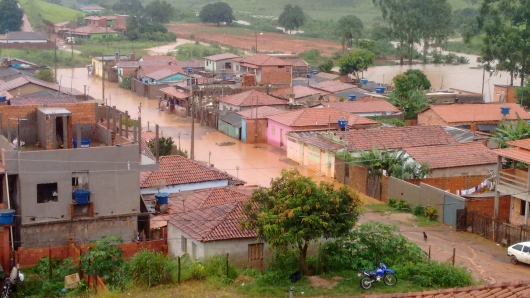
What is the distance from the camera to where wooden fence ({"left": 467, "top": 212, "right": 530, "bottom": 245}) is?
19719mm

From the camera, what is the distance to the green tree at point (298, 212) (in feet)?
50.2

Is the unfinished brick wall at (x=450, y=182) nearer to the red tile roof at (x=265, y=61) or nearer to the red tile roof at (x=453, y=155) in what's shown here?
the red tile roof at (x=453, y=155)

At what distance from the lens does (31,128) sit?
19.1m

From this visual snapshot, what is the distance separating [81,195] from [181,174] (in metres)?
5.47

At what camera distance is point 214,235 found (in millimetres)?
16453

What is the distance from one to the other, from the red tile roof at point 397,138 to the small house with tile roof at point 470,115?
4.70 m

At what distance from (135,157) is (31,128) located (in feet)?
10.1

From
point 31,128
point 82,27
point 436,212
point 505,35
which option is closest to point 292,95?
point 505,35

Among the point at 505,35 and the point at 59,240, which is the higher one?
the point at 505,35

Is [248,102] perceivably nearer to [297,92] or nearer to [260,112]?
[260,112]

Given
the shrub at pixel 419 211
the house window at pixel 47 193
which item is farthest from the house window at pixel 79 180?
the shrub at pixel 419 211

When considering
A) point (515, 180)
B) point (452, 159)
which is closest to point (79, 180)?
point (515, 180)

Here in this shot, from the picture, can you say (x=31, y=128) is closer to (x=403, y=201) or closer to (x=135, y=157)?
(x=135, y=157)

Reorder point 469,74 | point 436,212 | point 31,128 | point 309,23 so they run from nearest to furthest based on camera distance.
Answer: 1. point 31,128
2. point 436,212
3. point 469,74
4. point 309,23
